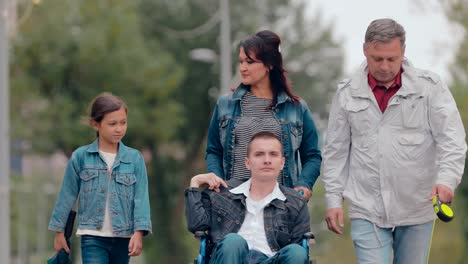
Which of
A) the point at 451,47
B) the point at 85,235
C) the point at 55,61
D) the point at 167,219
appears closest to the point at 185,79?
the point at 167,219

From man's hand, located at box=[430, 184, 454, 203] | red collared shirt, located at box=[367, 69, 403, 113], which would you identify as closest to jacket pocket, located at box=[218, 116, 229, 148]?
red collared shirt, located at box=[367, 69, 403, 113]

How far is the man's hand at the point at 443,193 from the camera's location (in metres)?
7.77

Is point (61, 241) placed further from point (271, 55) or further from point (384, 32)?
point (384, 32)

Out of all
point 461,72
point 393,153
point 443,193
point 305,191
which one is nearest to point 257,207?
point 305,191

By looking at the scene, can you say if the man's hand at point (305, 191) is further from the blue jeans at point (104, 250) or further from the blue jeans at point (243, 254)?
the blue jeans at point (104, 250)

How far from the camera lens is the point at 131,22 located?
37219mm

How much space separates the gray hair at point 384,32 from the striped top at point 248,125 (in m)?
0.91

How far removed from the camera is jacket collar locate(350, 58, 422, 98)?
26.7 ft

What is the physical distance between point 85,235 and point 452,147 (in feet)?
7.89

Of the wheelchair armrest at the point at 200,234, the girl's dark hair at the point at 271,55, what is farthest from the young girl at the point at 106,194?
the girl's dark hair at the point at 271,55

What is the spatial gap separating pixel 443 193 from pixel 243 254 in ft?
3.76

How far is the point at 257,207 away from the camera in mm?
8078

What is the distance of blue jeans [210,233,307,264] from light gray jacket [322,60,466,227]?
1.95ft

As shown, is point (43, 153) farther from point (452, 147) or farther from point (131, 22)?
point (452, 147)
